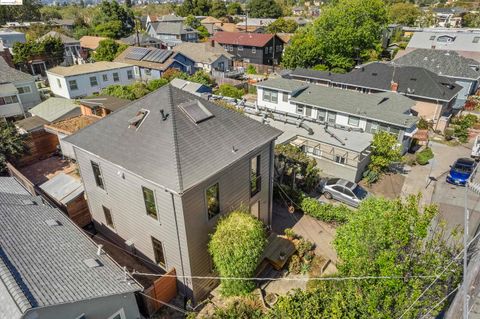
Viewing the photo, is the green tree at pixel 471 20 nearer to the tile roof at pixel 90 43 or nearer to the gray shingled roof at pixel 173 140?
the tile roof at pixel 90 43

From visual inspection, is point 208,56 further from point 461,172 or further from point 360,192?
point 461,172

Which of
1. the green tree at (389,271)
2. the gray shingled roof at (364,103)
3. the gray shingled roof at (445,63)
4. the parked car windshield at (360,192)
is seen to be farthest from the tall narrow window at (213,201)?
the gray shingled roof at (445,63)

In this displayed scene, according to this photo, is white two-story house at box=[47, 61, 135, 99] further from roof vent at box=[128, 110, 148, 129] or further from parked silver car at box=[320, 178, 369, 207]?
parked silver car at box=[320, 178, 369, 207]

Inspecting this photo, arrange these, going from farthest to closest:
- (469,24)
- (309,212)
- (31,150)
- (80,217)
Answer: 1. (469,24)
2. (31,150)
3. (309,212)
4. (80,217)

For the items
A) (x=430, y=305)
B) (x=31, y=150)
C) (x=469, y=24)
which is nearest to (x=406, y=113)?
(x=430, y=305)

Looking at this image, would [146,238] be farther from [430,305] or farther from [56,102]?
[56,102]

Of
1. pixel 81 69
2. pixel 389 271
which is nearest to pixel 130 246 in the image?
pixel 389 271
